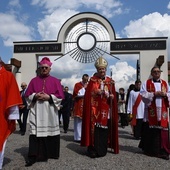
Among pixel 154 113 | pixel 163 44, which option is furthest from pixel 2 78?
pixel 163 44

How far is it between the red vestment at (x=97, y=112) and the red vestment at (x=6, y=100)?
1.73m

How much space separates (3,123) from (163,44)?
997 cm

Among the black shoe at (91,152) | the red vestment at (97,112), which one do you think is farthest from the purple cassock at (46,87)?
the black shoe at (91,152)

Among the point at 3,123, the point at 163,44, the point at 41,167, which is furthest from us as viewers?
the point at 163,44

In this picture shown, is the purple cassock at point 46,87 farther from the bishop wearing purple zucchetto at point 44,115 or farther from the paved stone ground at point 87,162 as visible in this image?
the paved stone ground at point 87,162

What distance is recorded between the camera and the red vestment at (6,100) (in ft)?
15.6

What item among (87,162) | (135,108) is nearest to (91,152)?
(87,162)

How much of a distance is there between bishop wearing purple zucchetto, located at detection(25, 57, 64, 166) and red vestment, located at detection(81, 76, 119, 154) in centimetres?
68

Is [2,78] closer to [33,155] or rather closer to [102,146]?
[33,155]

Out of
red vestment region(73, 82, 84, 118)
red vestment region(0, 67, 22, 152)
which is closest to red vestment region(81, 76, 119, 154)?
red vestment region(0, 67, 22, 152)

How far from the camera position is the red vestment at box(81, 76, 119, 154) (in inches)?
239

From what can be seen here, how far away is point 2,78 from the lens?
4824 millimetres

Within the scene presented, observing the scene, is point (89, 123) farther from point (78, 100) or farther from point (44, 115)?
point (78, 100)

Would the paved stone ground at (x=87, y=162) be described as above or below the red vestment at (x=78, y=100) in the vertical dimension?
below
